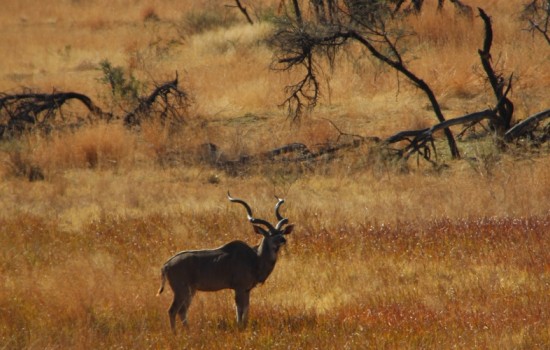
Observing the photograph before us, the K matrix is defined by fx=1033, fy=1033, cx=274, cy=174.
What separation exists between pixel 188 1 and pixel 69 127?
2742 cm

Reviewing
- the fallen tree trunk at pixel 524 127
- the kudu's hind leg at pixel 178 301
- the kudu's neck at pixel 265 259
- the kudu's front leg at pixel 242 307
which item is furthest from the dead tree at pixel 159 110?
the kudu's hind leg at pixel 178 301

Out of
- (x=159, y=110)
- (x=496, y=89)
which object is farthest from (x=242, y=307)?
(x=159, y=110)

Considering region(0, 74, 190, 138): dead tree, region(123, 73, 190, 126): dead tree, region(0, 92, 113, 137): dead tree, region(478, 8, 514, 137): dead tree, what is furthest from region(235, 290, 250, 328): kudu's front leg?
region(0, 92, 113, 137): dead tree

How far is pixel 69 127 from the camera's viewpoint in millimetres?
19312

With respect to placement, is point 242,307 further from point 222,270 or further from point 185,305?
point 185,305

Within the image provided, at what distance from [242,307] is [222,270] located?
39 cm

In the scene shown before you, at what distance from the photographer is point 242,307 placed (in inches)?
353

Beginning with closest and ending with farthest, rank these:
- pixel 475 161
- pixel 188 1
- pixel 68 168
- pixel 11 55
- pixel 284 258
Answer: pixel 284 258 → pixel 475 161 → pixel 68 168 → pixel 11 55 → pixel 188 1

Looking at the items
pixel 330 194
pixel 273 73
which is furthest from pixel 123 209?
pixel 273 73

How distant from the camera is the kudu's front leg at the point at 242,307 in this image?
29.4 feet

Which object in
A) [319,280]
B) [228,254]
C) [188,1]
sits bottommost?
[319,280]

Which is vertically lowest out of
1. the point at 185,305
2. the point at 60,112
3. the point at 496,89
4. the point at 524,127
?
the point at 185,305

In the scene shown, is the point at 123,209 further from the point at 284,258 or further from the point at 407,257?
the point at 407,257

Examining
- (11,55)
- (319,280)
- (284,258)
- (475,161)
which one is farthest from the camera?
(11,55)
